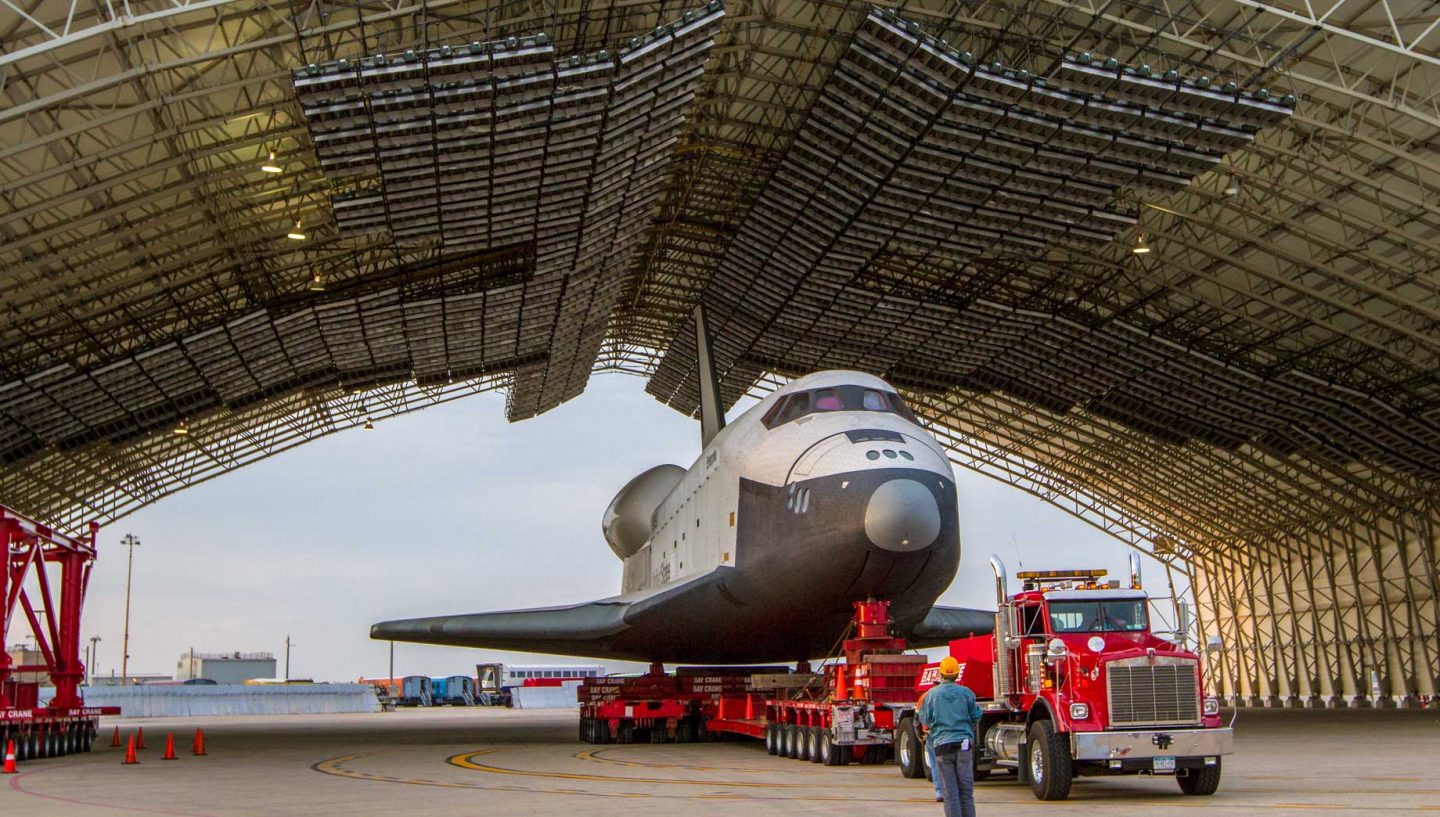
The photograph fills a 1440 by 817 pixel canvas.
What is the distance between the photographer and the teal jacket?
8.65m

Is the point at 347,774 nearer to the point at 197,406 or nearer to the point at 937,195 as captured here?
the point at 937,195

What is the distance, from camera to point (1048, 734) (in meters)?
11.3

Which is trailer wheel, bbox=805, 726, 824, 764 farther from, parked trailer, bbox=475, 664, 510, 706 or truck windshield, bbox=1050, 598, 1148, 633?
parked trailer, bbox=475, 664, 510, 706

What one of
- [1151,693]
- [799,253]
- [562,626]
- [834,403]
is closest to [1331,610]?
[799,253]

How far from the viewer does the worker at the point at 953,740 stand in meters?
8.30

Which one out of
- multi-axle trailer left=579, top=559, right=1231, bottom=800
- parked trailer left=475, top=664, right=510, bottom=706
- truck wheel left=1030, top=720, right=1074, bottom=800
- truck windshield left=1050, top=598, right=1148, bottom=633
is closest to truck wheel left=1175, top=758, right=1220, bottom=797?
multi-axle trailer left=579, top=559, right=1231, bottom=800

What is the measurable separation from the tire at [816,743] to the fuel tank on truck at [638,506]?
1146cm

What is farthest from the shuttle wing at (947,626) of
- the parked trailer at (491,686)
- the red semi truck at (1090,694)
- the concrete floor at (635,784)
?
the parked trailer at (491,686)

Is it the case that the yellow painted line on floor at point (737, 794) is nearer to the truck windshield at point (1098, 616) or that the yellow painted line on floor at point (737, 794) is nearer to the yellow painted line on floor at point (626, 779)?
the yellow painted line on floor at point (626, 779)

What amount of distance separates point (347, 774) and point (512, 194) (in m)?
12.6

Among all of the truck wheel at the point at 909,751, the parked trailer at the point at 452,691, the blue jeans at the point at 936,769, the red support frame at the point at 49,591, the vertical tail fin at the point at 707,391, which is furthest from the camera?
the parked trailer at the point at 452,691

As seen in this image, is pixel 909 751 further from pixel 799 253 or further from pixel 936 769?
pixel 799 253

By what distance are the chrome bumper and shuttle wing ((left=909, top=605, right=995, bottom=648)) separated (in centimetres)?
1032

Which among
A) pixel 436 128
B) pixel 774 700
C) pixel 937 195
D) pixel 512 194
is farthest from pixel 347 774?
pixel 937 195
